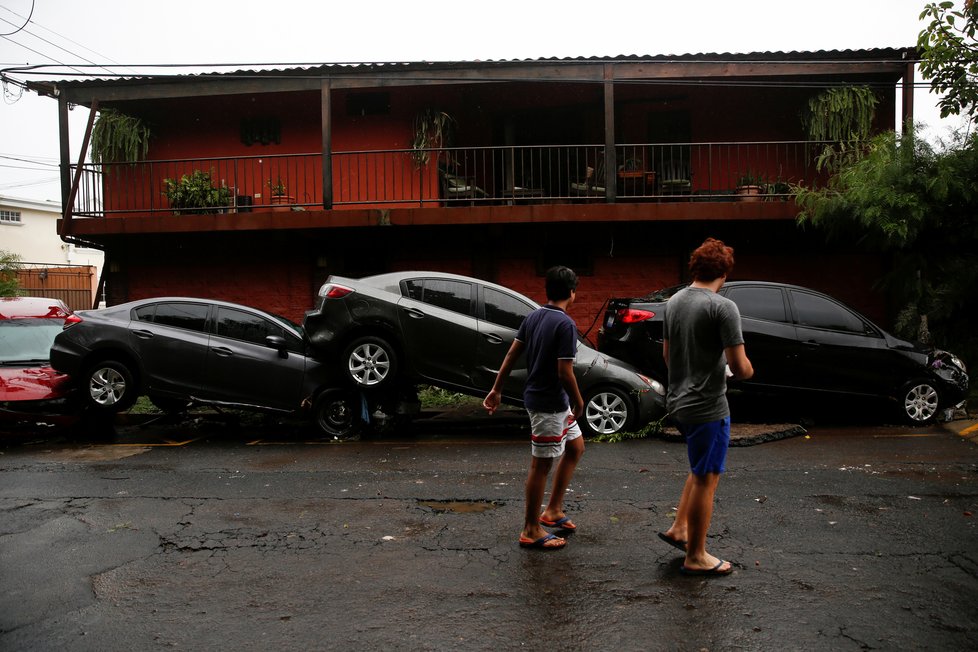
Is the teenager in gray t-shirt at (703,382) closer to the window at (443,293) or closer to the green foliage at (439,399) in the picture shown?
the window at (443,293)

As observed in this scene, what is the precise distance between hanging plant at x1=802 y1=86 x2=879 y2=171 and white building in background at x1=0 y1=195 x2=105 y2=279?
29.1 meters

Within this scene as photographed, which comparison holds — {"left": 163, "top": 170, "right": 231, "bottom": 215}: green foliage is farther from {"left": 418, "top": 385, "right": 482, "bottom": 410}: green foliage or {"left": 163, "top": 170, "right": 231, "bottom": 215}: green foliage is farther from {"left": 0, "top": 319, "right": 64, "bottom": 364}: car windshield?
{"left": 418, "top": 385, "right": 482, "bottom": 410}: green foliage

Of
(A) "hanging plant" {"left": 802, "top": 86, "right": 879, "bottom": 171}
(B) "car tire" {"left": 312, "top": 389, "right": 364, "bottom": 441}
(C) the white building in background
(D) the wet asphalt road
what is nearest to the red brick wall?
(A) "hanging plant" {"left": 802, "top": 86, "right": 879, "bottom": 171}

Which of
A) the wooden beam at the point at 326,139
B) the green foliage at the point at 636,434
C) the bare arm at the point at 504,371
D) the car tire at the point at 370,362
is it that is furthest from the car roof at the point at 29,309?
the bare arm at the point at 504,371

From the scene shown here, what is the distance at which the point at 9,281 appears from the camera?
18.4 meters

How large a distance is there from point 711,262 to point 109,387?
7135 millimetres

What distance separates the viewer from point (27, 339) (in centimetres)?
962

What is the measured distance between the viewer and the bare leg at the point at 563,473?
4.53 meters

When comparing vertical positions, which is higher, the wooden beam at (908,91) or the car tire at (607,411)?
the wooden beam at (908,91)

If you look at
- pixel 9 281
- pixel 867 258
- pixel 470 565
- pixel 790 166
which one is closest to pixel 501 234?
pixel 790 166

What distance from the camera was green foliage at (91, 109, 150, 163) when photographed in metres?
13.8

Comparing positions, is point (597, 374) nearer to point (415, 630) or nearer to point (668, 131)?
point (415, 630)

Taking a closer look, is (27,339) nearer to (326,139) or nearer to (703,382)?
(326,139)

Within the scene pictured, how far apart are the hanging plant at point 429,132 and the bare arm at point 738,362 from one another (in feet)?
34.1
